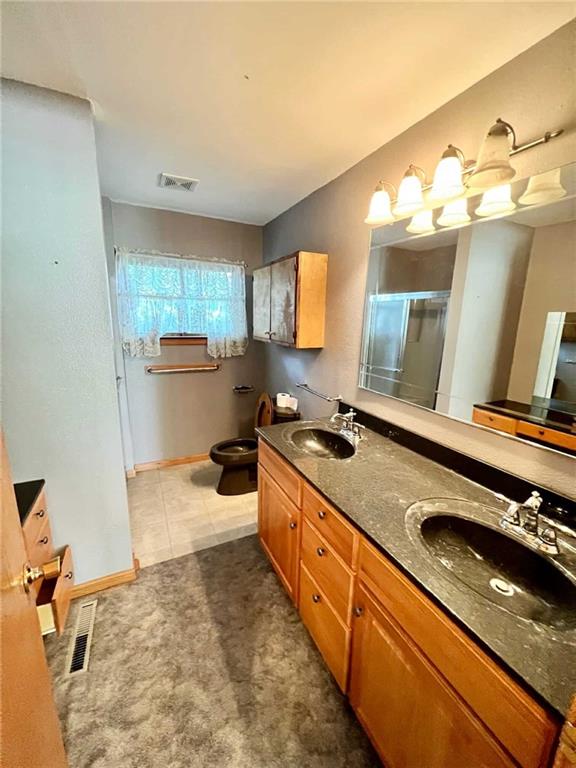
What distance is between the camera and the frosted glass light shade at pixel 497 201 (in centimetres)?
109

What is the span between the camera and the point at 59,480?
1.51 meters

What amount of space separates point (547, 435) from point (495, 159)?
36.5 inches

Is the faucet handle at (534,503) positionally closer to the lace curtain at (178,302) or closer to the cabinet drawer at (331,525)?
the cabinet drawer at (331,525)

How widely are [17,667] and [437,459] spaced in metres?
1.47

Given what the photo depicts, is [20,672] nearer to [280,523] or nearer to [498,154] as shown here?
[280,523]

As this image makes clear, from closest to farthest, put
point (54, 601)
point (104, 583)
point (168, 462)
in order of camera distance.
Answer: point (54, 601), point (104, 583), point (168, 462)

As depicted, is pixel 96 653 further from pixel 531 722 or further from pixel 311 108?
pixel 311 108

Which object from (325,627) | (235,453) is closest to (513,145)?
(325,627)

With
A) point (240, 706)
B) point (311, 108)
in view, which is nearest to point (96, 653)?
point (240, 706)

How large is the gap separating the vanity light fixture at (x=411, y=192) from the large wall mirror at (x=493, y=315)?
0.11 m

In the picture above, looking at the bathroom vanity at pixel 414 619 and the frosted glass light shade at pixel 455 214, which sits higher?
the frosted glass light shade at pixel 455 214

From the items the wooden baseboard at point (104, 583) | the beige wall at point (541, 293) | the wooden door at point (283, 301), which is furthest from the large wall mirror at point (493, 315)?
the wooden baseboard at point (104, 583)

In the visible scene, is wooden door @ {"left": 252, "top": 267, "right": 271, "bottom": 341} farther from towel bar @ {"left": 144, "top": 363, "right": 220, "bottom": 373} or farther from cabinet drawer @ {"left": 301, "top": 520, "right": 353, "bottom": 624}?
cabinet drawer @ {"left": 301, "top": 520, "right": 353, "bottom": 624}

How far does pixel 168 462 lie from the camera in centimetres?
305
